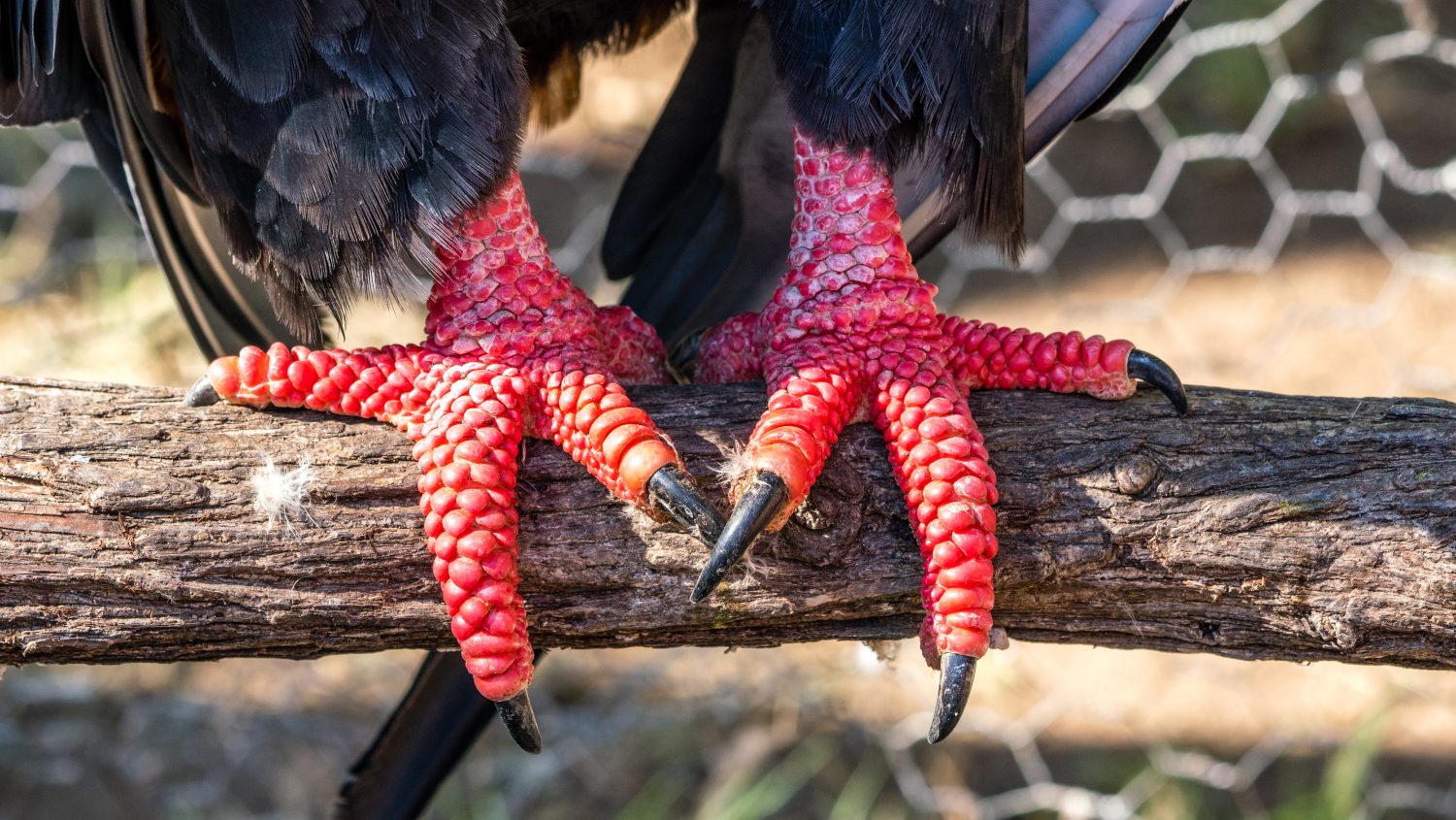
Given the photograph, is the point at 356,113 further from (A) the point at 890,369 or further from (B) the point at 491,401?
(A) the point at 890,369

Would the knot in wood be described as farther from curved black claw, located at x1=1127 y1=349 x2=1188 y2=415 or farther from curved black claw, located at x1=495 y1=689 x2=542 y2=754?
curved black claw, located at x1=495 y1=689 x2=542 y2=754

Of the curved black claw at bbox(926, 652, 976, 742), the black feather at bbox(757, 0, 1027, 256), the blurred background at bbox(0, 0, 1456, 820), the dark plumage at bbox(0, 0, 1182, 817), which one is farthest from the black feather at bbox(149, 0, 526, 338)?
the blurred background at bbox(0, 0, 1456, 820)

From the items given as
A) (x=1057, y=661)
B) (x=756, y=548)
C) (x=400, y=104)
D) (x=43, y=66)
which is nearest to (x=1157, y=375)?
(x=756, y=548)

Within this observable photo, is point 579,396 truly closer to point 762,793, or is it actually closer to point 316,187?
point 316,187

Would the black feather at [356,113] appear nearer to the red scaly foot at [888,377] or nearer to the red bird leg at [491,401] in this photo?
the red bird leg at [491,401]

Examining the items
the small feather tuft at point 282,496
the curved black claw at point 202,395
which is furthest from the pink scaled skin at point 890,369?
the curved black claw at point 202,395
